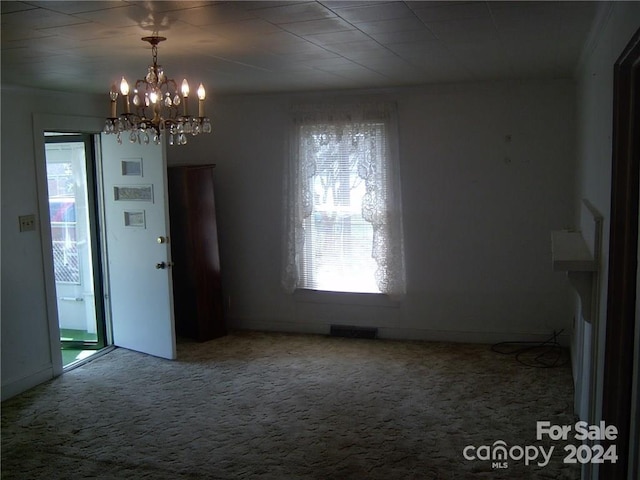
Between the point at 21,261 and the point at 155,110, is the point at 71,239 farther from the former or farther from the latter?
the point at 155,110

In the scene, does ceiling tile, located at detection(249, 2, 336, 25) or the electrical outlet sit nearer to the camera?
ceiling tile, located at detection(249, 2, 336, 25)

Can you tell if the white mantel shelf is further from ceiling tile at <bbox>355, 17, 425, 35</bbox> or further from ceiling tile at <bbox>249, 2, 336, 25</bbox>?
ceiling tile at <bbox>249, 2, 336, 25</bbox>

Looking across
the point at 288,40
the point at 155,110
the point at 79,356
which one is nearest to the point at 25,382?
the point at 79,356

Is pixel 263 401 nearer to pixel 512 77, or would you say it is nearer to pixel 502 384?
pixel 502 384

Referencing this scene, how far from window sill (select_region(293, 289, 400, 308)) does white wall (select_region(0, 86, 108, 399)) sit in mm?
2276

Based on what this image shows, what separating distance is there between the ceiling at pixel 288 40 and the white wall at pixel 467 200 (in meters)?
0.48

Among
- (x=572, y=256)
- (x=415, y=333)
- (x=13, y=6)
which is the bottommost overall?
(x=415, y=333)

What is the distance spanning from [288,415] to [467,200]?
246 cm

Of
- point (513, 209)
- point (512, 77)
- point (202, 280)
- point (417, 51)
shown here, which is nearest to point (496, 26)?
point (417, 51)

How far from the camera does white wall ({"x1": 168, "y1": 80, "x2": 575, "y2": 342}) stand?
15.8ft

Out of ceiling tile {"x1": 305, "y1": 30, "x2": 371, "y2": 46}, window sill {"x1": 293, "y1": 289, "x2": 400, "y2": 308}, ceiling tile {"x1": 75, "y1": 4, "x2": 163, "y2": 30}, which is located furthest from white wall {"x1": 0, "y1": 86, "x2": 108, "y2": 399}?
ceiling tile {"x1": 305, "y1": 30, "x2": 371, "y2": 46}

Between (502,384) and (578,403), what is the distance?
2.48 feet

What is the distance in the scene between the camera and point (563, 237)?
10.0 ft

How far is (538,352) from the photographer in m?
4.84
